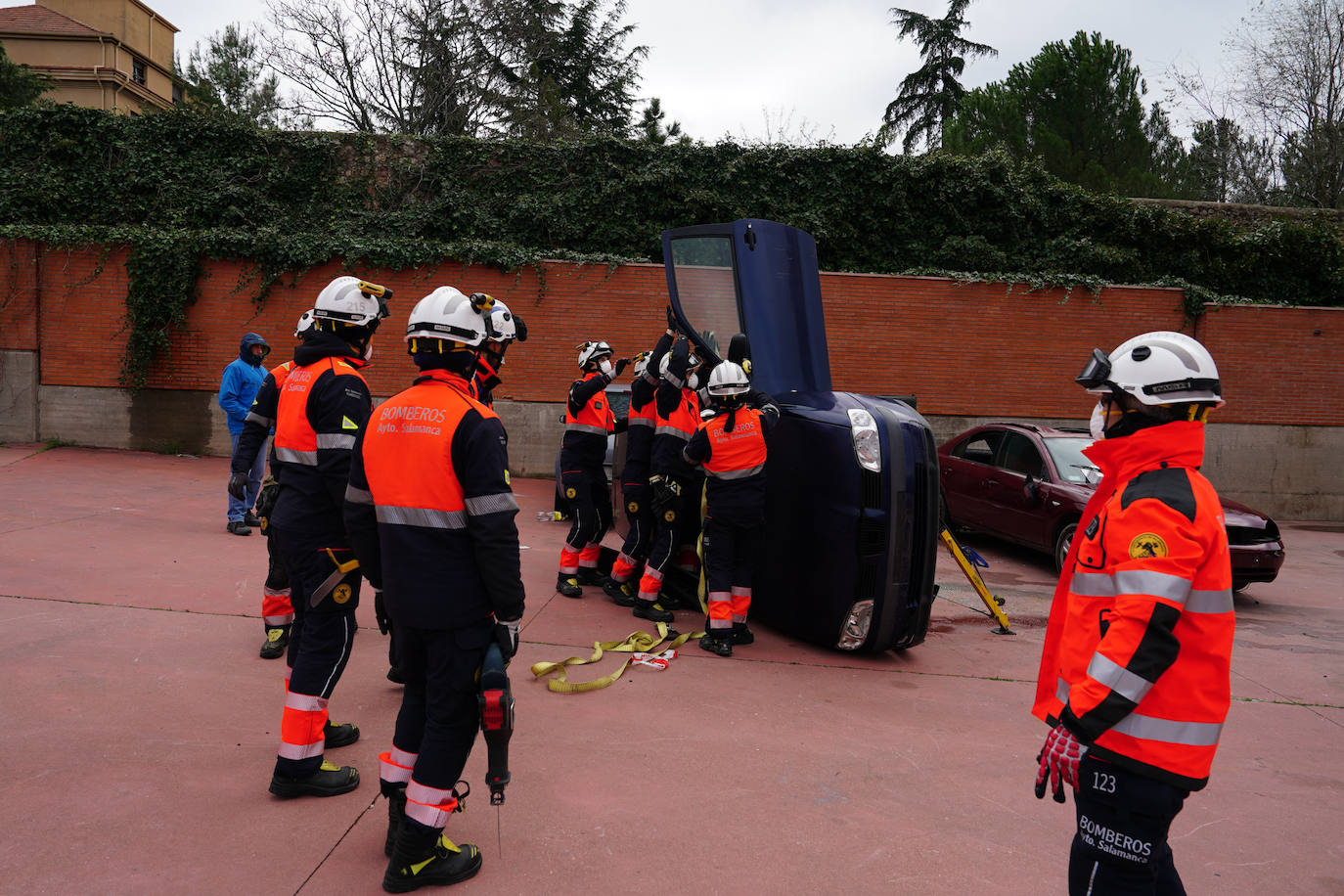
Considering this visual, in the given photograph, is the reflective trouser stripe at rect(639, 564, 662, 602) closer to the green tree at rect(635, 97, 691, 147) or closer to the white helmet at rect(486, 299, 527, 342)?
the white helmet at rect(486, 299, 527, 342)

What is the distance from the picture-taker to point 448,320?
3.09 m

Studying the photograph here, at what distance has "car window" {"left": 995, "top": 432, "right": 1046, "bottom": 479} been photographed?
953 cm

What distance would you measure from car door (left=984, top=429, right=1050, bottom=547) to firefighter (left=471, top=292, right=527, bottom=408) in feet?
20.5

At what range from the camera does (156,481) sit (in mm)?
12070

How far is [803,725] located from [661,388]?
114 inches

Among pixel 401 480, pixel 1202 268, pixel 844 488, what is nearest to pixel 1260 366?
pixel 1202 268

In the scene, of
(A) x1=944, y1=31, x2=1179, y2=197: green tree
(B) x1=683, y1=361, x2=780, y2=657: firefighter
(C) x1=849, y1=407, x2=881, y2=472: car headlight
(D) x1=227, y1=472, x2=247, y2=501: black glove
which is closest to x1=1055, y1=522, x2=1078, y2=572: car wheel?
(C) x1=849, y1=407, x2=881, y2=472: car headlight

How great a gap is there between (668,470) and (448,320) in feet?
11.9

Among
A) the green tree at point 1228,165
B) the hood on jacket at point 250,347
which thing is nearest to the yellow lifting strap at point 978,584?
the hood on jacket at point 250,347

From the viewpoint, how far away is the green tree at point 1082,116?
24.8 m

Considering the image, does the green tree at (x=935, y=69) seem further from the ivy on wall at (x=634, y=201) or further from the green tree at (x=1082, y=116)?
the ivy on wall at (x=634, y=201)

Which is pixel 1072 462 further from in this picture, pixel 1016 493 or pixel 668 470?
pixel 668 470

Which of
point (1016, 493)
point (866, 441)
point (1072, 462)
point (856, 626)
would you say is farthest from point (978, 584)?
point (1072, 462)

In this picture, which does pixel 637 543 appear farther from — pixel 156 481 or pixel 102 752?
pixel 156 481
